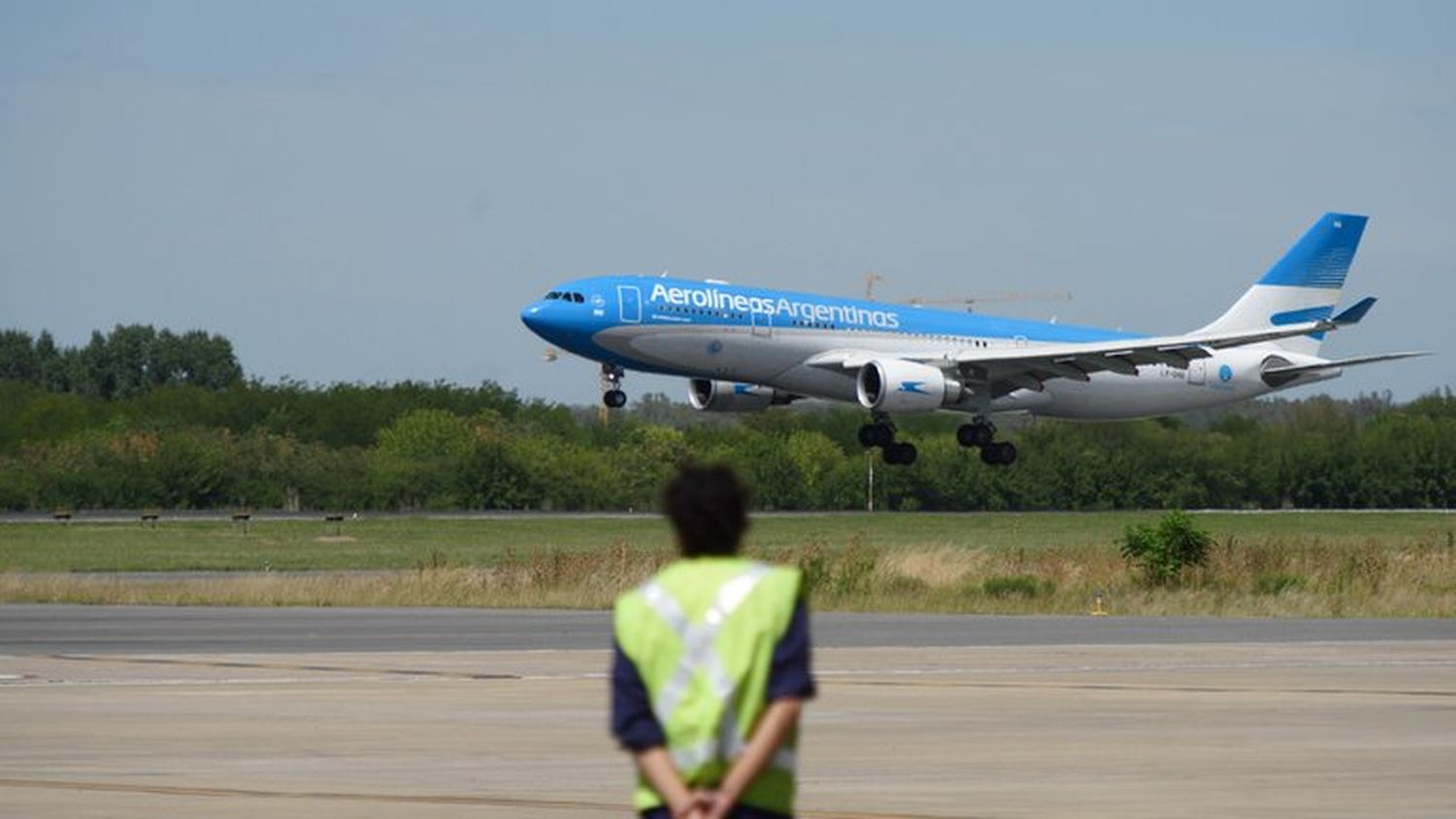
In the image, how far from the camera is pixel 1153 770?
61.7 ft

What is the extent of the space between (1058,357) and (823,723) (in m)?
45.2

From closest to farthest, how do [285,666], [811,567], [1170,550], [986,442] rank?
1. [285,666]
2. [811,567]
3. [1170,550]
4. [986,442]

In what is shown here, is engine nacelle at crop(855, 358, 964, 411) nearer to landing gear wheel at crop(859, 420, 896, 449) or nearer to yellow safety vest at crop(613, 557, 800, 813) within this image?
landing gear wheel at crop(859, 420, 896, 449)

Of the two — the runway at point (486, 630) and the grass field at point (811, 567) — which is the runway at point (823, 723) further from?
the grass field at point (811, 567)

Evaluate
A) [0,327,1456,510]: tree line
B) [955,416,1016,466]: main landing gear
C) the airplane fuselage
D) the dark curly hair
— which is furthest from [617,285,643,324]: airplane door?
the dark curly hair

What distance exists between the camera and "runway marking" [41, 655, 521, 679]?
89.7 feet

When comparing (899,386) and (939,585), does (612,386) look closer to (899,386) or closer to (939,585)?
(899,386)

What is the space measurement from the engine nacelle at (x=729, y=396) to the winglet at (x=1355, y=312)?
13764mm

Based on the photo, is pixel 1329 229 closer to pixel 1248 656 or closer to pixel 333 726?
pixel 1248 656

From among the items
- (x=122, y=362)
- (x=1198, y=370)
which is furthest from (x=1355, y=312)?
(x=122, y=362)

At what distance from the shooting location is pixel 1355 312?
70.8 m

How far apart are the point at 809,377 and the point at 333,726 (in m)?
44.2

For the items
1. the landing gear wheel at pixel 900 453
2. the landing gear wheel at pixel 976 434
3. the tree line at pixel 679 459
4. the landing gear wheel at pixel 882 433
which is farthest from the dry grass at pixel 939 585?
the tree line at pixel 679 459

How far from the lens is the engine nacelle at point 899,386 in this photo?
214 feet
